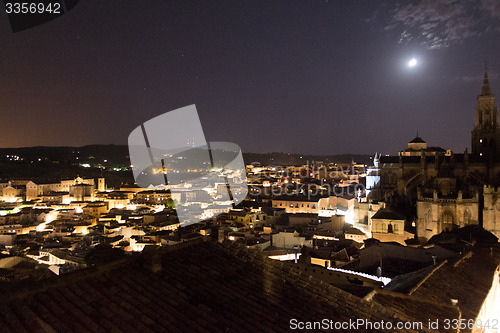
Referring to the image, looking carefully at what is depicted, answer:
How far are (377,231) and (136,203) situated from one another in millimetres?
39852

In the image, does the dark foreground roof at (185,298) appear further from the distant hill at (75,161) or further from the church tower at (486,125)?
the distant hill at (75,161)

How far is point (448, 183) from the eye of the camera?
3203cm

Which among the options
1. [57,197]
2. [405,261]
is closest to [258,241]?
[405,261]

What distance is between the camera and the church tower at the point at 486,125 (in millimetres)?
41406

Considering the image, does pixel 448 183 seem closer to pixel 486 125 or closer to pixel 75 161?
pixel 486 125

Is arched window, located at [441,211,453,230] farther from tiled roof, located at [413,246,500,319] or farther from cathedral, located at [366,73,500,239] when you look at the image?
tiled roof, located at [413,246,500,319]

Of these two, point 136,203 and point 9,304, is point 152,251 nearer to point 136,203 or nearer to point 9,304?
point 9,304

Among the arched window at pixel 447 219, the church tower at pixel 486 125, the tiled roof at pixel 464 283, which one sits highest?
the church tower at pixel 486 125

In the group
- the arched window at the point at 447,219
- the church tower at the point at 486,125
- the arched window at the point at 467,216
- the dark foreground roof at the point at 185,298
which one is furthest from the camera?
the church tower at the point at 486,125

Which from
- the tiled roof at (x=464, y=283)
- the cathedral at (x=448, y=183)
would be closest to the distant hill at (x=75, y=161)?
the cathedral at (x=448, y=183)

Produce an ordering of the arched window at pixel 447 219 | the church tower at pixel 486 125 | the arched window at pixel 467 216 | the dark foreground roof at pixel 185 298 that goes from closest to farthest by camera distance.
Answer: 1. the dark foreground roof at pixel 185 298
2. the arched window at pixel 447 219
3. the arched window at pixel 467 216
4. the church tower at pixel 486 125

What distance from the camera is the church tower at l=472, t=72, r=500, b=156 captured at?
41.4 meters

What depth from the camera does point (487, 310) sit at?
836cm

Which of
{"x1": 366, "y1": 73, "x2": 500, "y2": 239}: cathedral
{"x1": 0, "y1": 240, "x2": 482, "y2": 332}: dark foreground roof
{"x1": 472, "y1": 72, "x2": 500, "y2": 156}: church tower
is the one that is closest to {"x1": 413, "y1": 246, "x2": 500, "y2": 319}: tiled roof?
{"x1": 0, "y1": 240, "x2": 482, "y2": 332}: dark foreground roof
